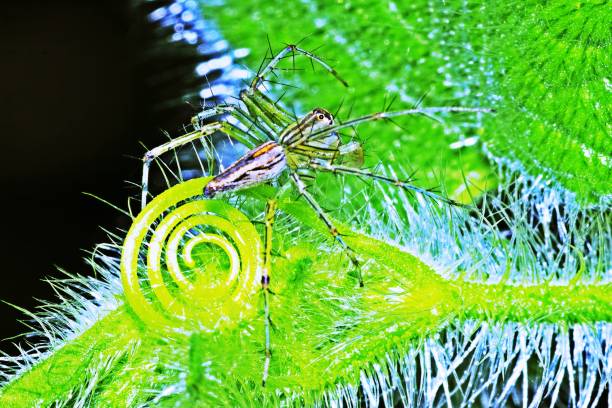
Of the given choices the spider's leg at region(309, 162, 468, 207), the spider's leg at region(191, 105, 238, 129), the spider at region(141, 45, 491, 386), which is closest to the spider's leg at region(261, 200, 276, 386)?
the spider at region(141, 45, 491, 386)

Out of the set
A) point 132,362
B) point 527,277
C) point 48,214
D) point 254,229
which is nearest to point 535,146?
point 527,277

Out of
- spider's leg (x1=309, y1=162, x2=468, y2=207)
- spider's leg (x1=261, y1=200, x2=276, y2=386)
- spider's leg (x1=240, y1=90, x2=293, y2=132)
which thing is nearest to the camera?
spider's leg (x1=261, y1=200, x2=276, y2=386)

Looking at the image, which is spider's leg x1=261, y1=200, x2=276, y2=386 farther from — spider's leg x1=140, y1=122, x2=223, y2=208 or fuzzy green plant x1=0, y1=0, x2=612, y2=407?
spider's leg x1=140, y1=122, x2=223, y2=208

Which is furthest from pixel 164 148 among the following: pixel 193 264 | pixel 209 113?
pixel 193 264

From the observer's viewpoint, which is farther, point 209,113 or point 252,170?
point 209,113

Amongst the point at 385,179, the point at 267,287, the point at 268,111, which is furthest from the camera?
the point at 268,111

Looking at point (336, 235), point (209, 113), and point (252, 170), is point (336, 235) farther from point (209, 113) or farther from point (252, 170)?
point (209, 113)

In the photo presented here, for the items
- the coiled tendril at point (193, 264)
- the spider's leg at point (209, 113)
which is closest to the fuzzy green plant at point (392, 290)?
the coiled tendril at point (193, 264)
